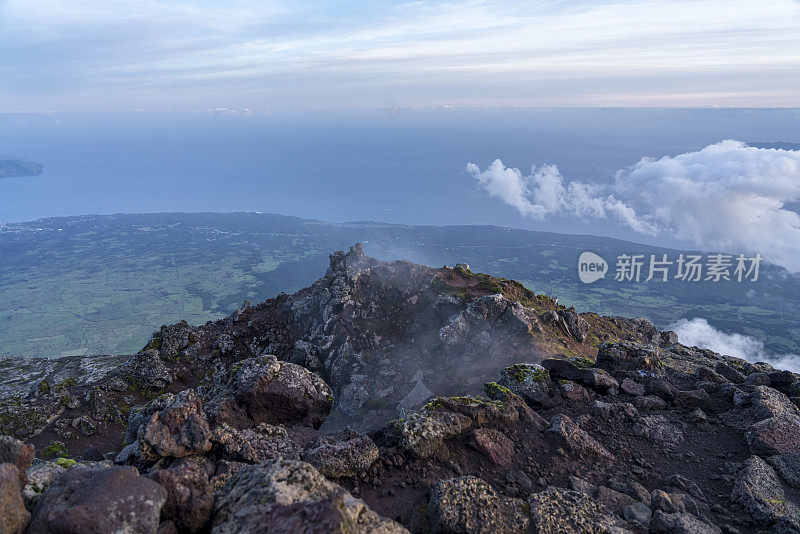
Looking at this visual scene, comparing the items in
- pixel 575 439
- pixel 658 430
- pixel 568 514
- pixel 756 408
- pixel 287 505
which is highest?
pixel 287 505

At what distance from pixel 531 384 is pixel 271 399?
11656mm

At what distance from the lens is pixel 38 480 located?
30.7 feet

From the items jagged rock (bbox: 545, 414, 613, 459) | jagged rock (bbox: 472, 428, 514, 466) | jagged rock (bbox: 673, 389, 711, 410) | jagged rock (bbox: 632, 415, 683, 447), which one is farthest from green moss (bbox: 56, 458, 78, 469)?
jagged rock (bbox: 673, 389, 711, 410)

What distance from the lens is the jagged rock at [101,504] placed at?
7395 millimetres

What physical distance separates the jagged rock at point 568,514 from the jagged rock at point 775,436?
8.02 m

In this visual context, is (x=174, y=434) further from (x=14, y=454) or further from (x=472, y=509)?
(x=472, y=509)

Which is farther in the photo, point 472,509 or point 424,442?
point 424,442

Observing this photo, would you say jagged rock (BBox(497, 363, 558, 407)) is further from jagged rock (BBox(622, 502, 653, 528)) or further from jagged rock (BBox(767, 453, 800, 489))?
jagged rock (BBox(767, 453, 800, 489))

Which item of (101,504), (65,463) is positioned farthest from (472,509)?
(65,463)

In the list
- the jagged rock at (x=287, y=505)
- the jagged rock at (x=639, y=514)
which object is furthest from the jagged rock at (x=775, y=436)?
the jagged rock at (x=287, y=505)

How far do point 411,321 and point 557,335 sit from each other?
445 inches

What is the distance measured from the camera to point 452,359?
97.2 feet

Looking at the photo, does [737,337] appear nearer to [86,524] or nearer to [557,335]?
[557,335]

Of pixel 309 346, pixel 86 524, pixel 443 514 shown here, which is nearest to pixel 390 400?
pixel 309 346
